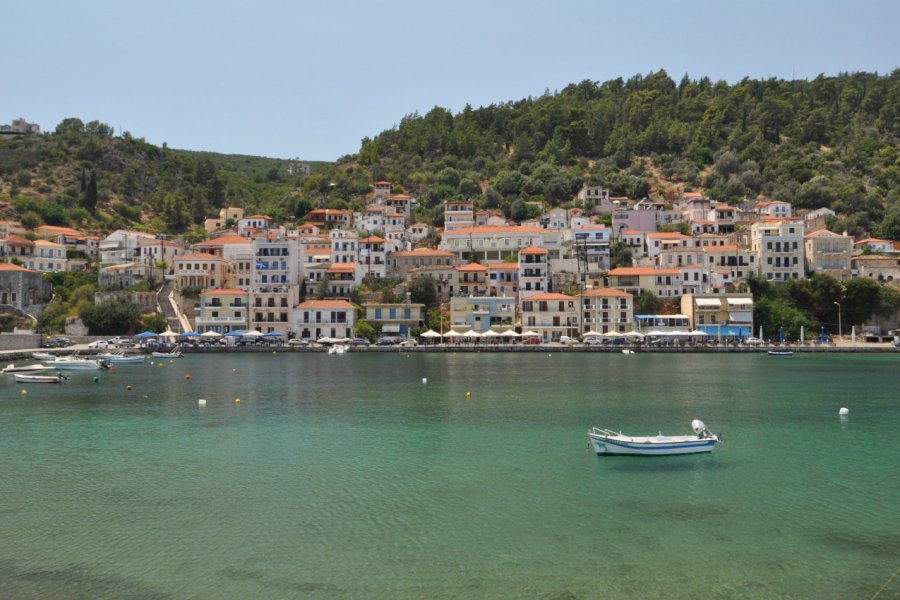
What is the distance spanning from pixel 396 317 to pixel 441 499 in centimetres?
5363

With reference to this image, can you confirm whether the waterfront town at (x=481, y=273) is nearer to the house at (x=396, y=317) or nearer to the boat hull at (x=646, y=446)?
the house at (x=396, y=317)

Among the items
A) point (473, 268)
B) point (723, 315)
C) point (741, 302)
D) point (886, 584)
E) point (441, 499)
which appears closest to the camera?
point (886, 584)

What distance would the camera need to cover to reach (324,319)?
228 feet

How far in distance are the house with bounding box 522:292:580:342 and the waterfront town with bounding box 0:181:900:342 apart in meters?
0.09

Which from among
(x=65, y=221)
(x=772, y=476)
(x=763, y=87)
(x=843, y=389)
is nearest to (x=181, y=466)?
(x=772, y=476)

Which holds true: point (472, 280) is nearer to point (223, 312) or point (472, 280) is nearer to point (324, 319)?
point (324, 319)

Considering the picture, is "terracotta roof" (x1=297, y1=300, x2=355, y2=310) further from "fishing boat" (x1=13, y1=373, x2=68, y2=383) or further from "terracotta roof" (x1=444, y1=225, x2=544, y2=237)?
"fishing boat" (x1=13, y1=373, x2=68, y2=383)

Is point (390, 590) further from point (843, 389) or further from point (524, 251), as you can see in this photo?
point (524, 251)

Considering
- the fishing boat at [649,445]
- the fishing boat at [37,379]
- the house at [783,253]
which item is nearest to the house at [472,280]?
the house at [783,253]


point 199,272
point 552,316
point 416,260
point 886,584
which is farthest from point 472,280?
point 886,584

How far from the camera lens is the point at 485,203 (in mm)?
99375

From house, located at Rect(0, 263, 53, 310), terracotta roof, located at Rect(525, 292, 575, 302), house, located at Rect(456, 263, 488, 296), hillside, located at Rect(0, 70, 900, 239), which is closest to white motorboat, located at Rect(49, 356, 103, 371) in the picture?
house, located at Rect(0, 263, 53, 310)

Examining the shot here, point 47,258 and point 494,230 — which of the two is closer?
point 494,230

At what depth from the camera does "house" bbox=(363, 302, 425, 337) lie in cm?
6994
